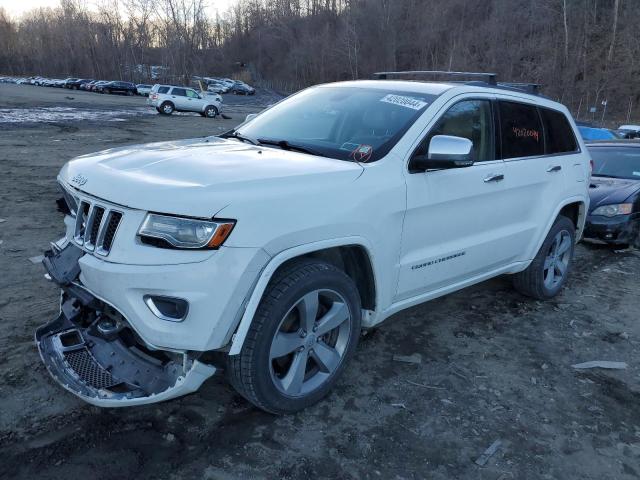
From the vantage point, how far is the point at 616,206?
6.77m

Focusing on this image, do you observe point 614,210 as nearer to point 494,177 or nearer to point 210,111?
point 494,177

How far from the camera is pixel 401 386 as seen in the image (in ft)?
10.9

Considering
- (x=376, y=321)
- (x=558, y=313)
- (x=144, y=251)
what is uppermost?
(x=144, y=251)

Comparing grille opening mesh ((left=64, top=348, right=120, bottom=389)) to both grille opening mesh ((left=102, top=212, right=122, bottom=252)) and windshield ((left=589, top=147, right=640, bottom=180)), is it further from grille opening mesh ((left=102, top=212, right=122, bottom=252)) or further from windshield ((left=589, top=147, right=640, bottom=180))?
windshield ((left=589, top=147, right=640, bottom=180))

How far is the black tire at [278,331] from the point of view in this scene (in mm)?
2574

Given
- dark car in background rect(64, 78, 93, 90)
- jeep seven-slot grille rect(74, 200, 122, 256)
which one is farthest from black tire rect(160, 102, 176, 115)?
dark car in background rect(64, 78, 93, 90)

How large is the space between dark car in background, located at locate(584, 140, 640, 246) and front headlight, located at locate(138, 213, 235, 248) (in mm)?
5958

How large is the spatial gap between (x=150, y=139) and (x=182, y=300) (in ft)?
50.8

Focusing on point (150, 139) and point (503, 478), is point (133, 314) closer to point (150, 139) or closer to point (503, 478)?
point (503, 478)

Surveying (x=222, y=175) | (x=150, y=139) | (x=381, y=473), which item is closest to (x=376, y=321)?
(x=381, y=473)

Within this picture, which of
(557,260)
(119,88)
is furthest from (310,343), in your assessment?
(119,88)

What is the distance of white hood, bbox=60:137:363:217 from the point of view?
242cm

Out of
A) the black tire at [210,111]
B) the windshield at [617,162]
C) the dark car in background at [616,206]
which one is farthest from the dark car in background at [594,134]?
the black tire at [210,111]

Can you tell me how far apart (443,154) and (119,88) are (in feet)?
194
